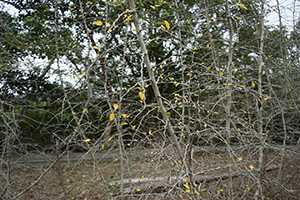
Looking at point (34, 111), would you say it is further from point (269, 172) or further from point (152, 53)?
point (269, 172)

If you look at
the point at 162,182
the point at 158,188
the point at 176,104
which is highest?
the point at 176,104

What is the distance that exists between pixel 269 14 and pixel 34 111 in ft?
22.9

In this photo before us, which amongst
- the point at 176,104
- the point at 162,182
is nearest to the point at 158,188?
the point at 162,182

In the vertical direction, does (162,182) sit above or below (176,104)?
below

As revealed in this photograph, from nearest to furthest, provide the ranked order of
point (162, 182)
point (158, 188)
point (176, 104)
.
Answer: point (176, 104) → point (162, 182) → point (158, 188)

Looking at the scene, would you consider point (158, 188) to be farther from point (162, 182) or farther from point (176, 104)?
point (176, 104)

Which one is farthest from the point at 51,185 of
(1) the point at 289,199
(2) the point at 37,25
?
(1) the point at 289,199

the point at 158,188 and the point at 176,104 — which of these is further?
the point at 158,188

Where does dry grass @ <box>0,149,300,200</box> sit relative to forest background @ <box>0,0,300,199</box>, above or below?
below

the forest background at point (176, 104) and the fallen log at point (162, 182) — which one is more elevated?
the forest background at point (176, 104)

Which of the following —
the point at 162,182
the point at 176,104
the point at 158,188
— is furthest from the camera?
the point at 158,188

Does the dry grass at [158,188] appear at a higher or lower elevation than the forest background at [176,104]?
lower

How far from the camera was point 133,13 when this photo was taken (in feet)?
5.72

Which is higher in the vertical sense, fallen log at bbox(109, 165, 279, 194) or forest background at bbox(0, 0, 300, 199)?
forest background at bbox(0, 0, 300, 199)
